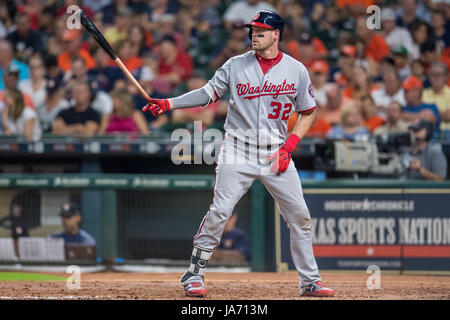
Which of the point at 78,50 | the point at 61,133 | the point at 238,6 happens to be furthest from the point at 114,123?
the point at 238,6

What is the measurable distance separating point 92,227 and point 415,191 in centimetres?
349

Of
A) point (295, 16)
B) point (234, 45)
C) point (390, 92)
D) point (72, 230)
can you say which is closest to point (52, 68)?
point (234, 45)

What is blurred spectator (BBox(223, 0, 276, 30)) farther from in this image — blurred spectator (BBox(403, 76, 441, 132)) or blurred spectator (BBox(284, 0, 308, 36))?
blurred spectator (BBox(403, 76, 441, 132))

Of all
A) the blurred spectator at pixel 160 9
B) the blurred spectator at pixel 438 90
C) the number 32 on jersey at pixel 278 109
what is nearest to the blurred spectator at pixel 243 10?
the blurred spectator at pixel 160 9

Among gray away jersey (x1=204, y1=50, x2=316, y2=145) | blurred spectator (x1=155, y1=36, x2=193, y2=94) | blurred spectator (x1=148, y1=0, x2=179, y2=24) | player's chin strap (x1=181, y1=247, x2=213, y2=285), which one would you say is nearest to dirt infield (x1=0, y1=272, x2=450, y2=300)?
player's chin strap (x1=181, y1=247, x2=213, y2=285)

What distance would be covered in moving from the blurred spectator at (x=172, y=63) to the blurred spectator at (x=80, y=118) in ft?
4.84

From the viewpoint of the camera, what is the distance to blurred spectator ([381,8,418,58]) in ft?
35.4

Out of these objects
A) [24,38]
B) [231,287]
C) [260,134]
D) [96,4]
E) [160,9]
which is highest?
[96,4]

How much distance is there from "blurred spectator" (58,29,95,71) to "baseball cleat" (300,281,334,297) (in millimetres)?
6433

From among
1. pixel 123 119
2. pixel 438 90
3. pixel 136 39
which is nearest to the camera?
pixel 123 119

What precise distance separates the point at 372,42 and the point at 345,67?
0.95 metres

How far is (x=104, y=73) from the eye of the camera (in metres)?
10.9

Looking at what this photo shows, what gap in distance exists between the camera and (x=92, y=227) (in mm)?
8414

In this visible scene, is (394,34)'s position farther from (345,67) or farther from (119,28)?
(119,28)
